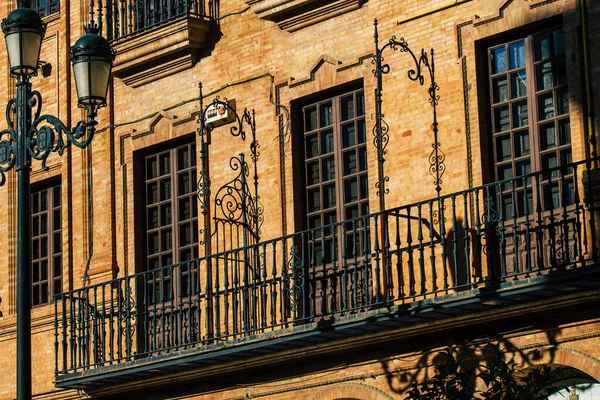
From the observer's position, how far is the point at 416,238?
1819 cm

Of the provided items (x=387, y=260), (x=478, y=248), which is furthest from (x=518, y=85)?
(x=387, y=260)

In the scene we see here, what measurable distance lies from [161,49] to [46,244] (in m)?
4.06

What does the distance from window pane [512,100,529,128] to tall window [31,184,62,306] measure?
8395 mm

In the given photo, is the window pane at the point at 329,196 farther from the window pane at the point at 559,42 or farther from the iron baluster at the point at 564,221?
the iron baluster at the point at 564,221

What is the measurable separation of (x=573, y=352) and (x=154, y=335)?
5920 mm

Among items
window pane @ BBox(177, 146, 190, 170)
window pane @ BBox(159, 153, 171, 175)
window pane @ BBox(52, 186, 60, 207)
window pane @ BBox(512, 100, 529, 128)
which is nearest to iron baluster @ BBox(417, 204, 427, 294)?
window pane @ BBox(512, 100, 529, 128)

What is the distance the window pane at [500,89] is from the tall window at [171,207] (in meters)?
5.03

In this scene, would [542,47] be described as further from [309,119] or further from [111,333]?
[111,333]

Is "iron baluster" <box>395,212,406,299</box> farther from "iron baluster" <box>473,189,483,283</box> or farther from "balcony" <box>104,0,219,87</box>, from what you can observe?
"balcony" <box>104,0,219,87</box>

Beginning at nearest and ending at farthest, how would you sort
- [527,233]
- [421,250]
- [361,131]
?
1. [527,233]
2. [421,250]
3. [361,131]

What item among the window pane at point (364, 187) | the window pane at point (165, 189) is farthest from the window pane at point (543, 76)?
the window pane at point (165, 189)

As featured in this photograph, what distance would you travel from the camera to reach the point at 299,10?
20.1 m

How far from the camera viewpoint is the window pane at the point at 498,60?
18.1m

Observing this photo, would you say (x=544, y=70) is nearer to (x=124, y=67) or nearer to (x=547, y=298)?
(x=547, y=298)
